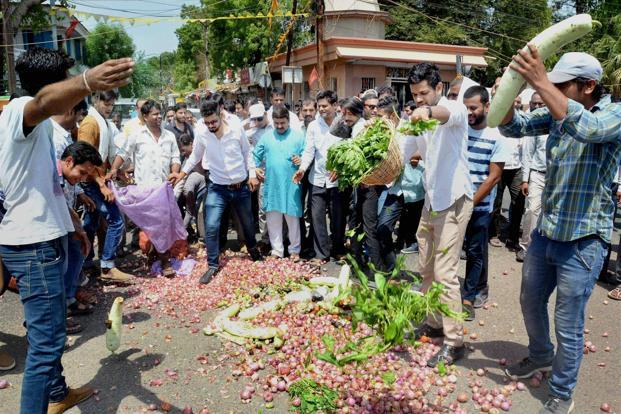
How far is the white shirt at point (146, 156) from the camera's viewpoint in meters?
6.27

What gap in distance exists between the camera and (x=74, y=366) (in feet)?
13.1

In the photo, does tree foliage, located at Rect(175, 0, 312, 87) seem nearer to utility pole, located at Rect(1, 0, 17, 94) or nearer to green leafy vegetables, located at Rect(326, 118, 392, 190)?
utility pole, located at Rect(1, 0, 17, 94)

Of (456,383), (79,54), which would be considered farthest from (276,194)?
(79,54)

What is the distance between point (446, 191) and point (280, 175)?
2.94 meters

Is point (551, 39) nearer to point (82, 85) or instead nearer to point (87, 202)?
point (82, 85)

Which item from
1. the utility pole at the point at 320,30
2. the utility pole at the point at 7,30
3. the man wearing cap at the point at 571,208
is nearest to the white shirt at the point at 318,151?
the man wearing cap at the point at 571,208

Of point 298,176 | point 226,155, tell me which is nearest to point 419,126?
point 298,176

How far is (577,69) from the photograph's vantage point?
2879 millimetres

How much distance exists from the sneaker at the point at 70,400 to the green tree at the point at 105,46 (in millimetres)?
46959

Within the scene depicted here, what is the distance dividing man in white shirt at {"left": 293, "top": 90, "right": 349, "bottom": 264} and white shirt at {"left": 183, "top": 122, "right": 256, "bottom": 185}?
738mm

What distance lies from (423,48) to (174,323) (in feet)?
70.7

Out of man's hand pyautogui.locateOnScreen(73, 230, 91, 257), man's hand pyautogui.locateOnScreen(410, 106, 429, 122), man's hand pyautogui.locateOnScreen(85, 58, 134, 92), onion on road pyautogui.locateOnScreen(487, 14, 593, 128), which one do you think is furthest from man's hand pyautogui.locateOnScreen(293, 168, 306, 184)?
man's hand pyautogui.locateOnScreen(85, 58, 134, 92)

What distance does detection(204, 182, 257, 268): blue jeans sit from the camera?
600cm

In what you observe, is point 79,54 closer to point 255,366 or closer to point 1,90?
point 1,90
